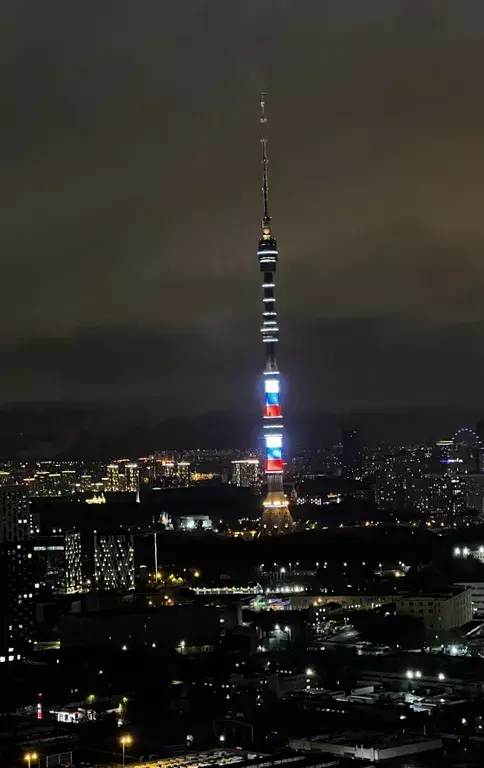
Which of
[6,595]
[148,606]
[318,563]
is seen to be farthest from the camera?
[318,563]

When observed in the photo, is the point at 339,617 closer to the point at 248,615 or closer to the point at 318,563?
the point at 248,615

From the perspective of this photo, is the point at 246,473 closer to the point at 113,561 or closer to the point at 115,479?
the point at 115,479

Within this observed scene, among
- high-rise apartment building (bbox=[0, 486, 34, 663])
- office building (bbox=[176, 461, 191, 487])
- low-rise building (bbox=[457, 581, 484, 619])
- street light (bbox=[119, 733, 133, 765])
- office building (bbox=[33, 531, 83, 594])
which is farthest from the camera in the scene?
office building (bbox=[176, 461, 191, 487])

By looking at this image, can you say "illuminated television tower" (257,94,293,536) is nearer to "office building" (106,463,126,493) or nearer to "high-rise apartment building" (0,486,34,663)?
"high-rise apartment building" (0,486,34,663)

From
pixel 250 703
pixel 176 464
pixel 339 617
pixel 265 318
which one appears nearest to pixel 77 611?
pixel 339 617

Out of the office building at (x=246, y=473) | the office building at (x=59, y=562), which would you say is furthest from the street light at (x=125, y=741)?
the office building at (x=246, y=473)

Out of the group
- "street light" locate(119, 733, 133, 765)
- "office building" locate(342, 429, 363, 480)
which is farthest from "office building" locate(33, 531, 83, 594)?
"office building" locate(342, 429, 363, 480)

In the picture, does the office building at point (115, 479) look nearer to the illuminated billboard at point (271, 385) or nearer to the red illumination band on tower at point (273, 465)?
the red illumination band on tower at point (273, 465)
